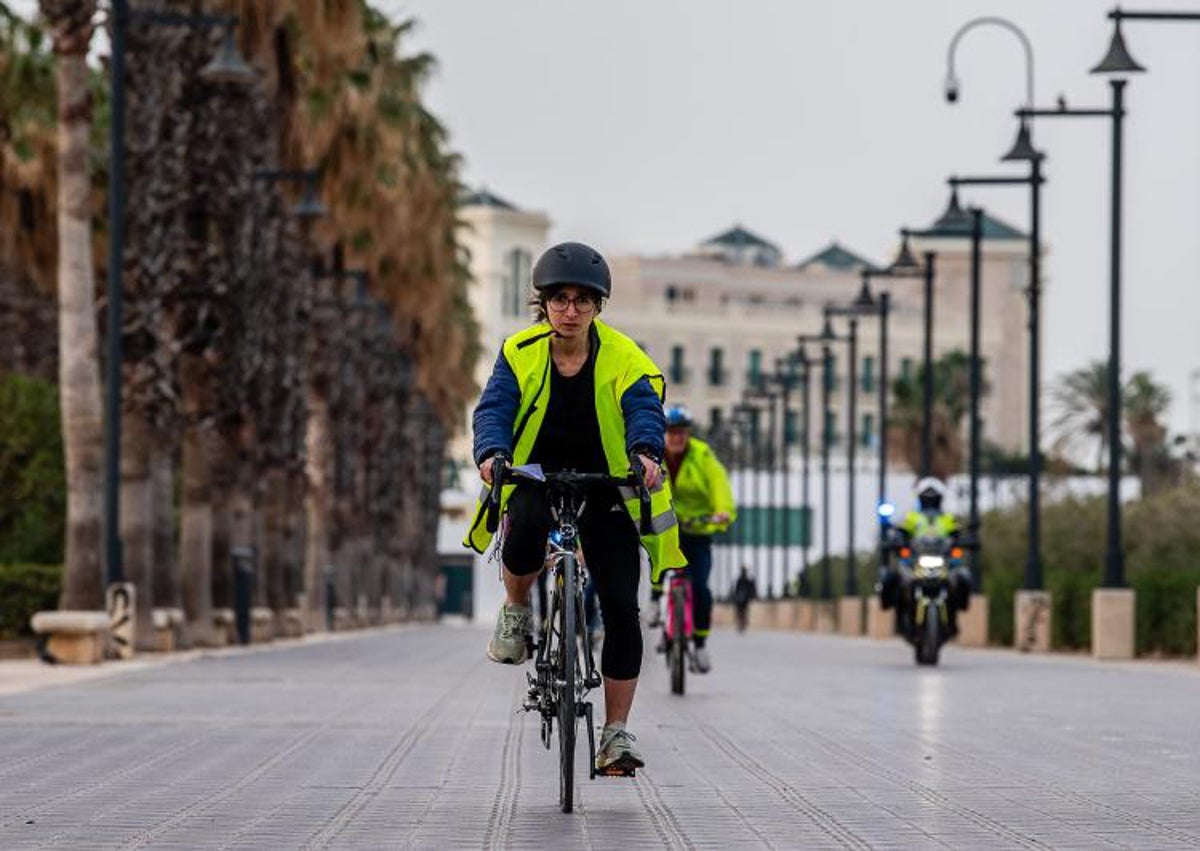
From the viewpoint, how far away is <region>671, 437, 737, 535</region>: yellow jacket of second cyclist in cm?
2062

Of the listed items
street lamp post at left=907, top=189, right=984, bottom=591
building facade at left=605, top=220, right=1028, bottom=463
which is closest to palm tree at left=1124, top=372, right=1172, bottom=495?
building facade at left=605, top=220, right=1028, bottom=463

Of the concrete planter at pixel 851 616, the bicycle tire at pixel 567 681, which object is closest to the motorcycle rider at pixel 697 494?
the bicycle tire at pixel 567 681

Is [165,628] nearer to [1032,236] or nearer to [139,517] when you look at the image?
[139,517]

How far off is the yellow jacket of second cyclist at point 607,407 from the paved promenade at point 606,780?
3.26 feet

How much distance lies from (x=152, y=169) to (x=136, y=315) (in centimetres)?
167

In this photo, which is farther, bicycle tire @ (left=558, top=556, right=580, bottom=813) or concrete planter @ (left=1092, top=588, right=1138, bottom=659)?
concrete planter @ (left=1092, top=588, right=1138, bottom=659)

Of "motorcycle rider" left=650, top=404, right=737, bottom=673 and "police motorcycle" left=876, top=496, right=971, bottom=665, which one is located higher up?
"motorcycle rider" left=650, top=404, right=737, bottom=673

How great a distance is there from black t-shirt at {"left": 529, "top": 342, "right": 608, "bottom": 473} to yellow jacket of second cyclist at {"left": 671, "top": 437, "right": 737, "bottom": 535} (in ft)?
29.9

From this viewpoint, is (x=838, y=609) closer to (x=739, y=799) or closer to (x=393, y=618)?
(x=393, y=618)

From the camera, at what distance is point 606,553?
1138 centimetres

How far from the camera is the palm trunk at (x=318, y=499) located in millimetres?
62344

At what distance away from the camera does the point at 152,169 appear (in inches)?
1337

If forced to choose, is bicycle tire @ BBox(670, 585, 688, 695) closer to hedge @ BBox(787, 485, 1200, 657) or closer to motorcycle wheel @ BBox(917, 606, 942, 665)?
motorcycle wheel @ BBox(917, 606, 942, 665)

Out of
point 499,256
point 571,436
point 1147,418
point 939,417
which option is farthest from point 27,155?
point 499,256
